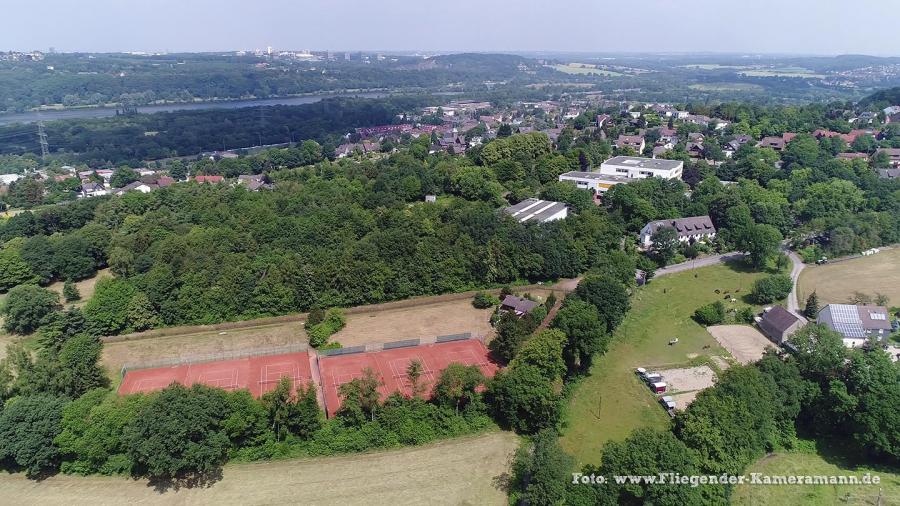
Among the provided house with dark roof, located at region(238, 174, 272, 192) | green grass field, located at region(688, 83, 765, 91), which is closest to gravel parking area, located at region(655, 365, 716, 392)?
house with dark roof, located at region(238, 174, 272, 192)

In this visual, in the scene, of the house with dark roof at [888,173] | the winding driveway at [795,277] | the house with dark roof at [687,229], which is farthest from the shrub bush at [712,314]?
the house with dark roof at [888,173]

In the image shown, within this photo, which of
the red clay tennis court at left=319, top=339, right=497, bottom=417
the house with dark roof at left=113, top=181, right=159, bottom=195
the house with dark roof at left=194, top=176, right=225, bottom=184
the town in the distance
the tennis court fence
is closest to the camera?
the town in the distance

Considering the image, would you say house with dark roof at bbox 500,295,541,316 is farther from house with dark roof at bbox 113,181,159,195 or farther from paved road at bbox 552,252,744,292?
house with dark roof at bbox 113,181,159,195

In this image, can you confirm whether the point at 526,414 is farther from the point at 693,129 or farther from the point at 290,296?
the point at 693,129

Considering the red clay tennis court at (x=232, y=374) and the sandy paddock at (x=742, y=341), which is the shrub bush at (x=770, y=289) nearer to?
the sandy paddock at (x=742, y=341)

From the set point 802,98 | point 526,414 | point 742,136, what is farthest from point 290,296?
point 802,98

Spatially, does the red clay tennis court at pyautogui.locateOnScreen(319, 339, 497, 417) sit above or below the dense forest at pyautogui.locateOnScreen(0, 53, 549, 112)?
below
